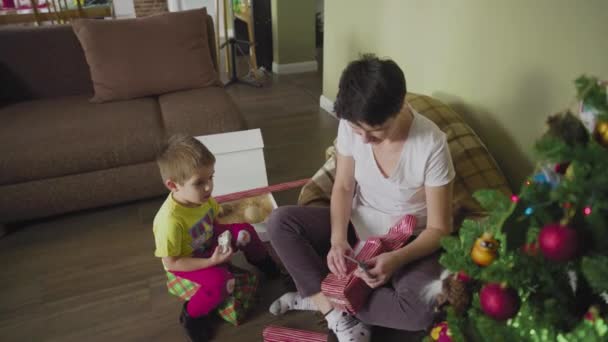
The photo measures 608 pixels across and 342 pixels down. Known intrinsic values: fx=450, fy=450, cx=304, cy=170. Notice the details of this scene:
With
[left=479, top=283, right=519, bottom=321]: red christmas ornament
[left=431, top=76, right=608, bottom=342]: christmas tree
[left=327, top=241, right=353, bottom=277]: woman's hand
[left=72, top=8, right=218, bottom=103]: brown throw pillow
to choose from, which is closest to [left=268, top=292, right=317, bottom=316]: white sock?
[left=327, top=241, right=353, bottom=277]: woman's hand

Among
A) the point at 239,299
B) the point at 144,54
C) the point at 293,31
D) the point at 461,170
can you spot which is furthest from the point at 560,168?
the point at 293,31

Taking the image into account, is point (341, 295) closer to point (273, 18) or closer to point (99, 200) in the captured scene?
point (99, 200)

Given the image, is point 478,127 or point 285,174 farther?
point 285,174

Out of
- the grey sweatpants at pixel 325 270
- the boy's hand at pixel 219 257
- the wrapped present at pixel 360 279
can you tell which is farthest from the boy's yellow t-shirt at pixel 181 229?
the wrapped present at pixel 360 279

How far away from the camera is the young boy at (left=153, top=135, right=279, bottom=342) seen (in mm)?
1351

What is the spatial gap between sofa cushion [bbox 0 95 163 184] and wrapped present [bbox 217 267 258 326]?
0.82 metres

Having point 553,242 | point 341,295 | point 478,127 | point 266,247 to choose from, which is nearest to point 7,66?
point 266,247

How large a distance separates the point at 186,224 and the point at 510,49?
127cm

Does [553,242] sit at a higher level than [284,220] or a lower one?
higher

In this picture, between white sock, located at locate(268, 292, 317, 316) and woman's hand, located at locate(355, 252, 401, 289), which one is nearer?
woman's hand, located at locate(355, 252, 401, 289)

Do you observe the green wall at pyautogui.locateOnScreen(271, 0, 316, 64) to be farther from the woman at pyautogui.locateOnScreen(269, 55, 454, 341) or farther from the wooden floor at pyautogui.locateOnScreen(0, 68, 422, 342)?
the woman at pyautogui.locateOnScreen(269, 55, 454, 341)

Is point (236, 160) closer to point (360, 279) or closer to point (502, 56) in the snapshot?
point (360, 279)

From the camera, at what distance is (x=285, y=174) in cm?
245

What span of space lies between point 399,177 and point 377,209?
0.58 feet
